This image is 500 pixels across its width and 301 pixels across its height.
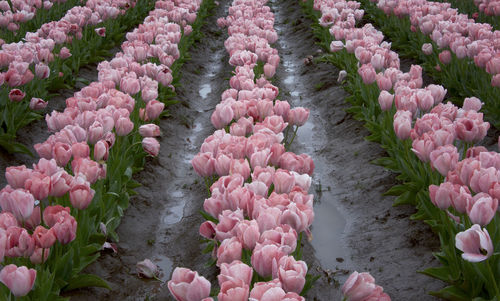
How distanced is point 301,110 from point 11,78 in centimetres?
239

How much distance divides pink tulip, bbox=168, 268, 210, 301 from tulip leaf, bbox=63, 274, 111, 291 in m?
1.11

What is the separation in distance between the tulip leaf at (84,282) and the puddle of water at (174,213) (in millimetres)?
1223

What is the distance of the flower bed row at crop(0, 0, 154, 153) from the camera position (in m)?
4.39

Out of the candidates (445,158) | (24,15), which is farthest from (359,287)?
(24,15)

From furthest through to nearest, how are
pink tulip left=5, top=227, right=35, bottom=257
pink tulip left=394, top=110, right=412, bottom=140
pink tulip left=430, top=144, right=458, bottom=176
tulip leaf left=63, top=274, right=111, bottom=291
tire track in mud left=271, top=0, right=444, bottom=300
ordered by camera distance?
pink tulip left=394, top=110, right=412, bottom=140
tire track in mud left=271, top=0, right=444, bottom=300
tulip leaf left=63, top=274, right=111, bottom=291
pink tulip left=430, top=144, right=458, bottom=176
pink tulip left=5, top=227, right=35, bottom=257

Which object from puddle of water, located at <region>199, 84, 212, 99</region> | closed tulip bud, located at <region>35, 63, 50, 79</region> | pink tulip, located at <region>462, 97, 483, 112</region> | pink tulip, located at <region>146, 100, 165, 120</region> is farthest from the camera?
puddle of water, located at <region>199, 84, 212, 99</region>

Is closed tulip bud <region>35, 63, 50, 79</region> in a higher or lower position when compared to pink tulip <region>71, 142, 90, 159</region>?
lower

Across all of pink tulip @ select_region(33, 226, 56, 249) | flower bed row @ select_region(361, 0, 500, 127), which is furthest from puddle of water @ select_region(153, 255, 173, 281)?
flower bed row @ select_region(361, 0, 500, 127)

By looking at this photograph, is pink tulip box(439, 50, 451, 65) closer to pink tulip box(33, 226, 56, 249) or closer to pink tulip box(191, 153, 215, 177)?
pink tulip box(191, 153, 215, 177)

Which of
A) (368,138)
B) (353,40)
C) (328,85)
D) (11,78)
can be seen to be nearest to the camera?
(11,78)

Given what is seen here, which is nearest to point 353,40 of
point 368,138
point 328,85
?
point 328,85

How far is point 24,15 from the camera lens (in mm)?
6805

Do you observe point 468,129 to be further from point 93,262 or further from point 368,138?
point 93,262

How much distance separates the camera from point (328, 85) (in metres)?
6.53
